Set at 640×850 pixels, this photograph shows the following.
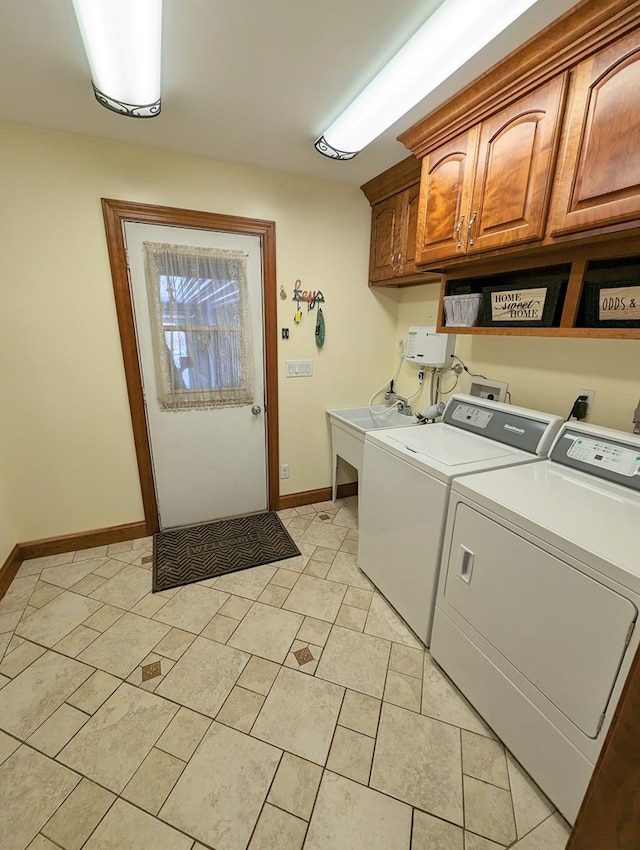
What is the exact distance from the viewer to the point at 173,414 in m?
2.42

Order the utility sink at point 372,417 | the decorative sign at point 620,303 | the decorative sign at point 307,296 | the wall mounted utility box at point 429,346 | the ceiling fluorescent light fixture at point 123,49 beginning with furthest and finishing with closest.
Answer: the utility sink at point 372,417 → the decorative sign at point 307,296 → the wall mounted utility box at point 429,346 → the decorative sign at point 620,303 → the ceiling fluorescent light fixture at point 123,49

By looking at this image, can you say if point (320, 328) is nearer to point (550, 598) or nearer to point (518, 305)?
point (518, 305)

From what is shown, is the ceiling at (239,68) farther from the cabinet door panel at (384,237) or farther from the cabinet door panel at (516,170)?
the cabinet door panel at (384,237)

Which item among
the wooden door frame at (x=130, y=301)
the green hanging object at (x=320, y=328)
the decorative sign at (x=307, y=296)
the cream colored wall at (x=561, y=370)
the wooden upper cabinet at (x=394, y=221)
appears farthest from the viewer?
the green hanging object at (x=320, y=328)

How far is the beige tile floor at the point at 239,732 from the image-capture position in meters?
1.08

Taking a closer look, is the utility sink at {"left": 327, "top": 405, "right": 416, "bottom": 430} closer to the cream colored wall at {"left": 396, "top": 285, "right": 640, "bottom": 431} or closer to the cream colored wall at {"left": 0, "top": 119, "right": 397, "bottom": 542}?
the cream colored wall at {"left": 0, "top": 119, "right": 397, "bottom": 542}

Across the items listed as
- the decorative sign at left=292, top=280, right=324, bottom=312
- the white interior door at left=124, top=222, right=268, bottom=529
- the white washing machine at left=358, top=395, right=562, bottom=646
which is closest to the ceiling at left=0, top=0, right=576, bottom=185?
the white interior door at left=124, top=222, right=268, bottom=529

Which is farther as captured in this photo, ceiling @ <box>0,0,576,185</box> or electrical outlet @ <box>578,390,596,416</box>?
electrical outlet @ <box>578,390,596,416</box>

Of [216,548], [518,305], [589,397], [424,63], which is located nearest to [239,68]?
[424,63]

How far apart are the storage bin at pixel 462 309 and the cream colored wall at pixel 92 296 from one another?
0.88 m

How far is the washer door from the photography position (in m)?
0.93

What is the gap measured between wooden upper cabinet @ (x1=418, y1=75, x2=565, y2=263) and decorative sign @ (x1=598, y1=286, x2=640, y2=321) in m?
0.36

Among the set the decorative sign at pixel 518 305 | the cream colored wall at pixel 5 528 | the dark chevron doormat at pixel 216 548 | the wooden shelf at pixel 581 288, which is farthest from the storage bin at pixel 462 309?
the cream colored wall at pixel 5 528

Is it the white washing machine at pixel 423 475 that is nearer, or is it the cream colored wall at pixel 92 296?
the white washing machine at pixel 423 475
